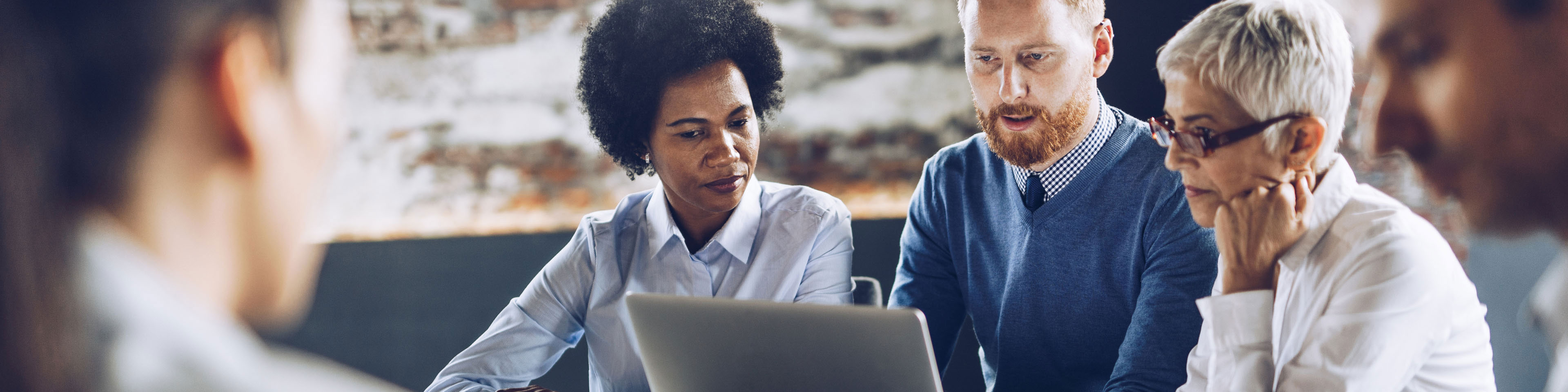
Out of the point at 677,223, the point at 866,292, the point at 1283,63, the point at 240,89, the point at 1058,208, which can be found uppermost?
the point at 240,89

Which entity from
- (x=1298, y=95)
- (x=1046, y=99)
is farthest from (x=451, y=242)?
(x=1298, y=95)

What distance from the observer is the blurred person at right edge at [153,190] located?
36 cm

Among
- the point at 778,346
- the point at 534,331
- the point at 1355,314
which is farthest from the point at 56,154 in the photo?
the point at 534,331

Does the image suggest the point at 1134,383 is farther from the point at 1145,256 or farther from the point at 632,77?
the point at 632,77

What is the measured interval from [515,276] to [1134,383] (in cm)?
218

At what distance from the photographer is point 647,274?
178cm

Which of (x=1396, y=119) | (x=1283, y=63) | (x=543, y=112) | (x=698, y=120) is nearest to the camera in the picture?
(x=1396, y=119)

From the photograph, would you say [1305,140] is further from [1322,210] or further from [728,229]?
[728,229]

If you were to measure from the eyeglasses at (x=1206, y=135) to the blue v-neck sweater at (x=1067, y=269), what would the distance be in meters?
0.28

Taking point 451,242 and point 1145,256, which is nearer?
point 1145,256

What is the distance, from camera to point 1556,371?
0.52 m

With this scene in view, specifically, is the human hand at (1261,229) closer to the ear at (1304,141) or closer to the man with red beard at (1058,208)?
the ear at (1304,141)

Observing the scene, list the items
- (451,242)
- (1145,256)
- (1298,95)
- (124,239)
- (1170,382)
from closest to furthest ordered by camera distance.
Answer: (124,239) < (1298,95) < (1170,382) < (1145,256) < (451,242)

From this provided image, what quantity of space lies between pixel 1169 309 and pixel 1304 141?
382 mm
